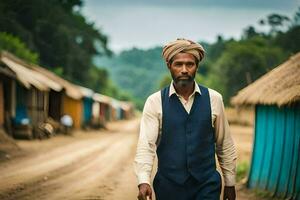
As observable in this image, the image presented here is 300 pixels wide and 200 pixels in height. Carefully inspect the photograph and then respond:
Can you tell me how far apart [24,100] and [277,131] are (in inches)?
663

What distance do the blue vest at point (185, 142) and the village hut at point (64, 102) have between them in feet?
85.9

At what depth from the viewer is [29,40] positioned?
1601 inches

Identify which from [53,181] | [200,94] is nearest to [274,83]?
[53,181]

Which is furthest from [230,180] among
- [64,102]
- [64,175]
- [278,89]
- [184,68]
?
[64,102]

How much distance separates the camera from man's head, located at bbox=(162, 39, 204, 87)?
4.22 meters

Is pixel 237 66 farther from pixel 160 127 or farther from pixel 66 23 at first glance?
pixel 160 127

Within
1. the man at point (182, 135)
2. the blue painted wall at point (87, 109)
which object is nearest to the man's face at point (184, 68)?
the man at point (182, 135)

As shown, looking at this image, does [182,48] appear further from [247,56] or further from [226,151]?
[247,56]

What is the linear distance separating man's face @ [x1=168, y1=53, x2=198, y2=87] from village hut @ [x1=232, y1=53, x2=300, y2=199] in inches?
184

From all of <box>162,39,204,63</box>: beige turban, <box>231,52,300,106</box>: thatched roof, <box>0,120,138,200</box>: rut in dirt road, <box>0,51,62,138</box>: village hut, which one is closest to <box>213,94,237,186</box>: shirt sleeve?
<box>162,39,204,63</box>: beige turban

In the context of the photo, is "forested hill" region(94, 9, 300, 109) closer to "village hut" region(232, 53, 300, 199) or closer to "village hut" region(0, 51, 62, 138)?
"village hut" region(232, 53, 300, 199)

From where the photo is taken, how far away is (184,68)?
4.21 metres

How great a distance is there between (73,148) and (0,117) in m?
2.77

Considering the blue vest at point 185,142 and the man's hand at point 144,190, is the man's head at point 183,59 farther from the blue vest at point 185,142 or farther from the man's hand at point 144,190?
the man's hand at point 144,190
